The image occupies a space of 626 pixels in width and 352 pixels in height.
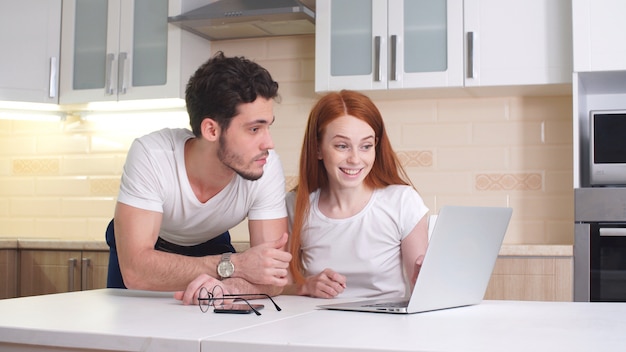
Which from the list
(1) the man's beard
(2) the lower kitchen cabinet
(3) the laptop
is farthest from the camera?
(2) the lower kitchen cabinet

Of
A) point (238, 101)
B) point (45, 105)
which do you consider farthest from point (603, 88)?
point (45, 105)

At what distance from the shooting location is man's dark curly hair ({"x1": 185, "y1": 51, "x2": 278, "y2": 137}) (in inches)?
84.4

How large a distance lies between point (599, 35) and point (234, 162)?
164cm

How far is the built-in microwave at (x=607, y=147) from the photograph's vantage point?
2.98 m

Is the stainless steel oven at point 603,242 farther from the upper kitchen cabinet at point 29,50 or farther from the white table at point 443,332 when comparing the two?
the upper kitchen cabinet at point 29,50

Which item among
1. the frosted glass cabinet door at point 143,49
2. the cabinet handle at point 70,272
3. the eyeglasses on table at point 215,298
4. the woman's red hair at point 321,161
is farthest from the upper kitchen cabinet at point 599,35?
the cabinet handle at point 70,272

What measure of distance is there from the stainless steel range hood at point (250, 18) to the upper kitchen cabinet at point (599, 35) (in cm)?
110

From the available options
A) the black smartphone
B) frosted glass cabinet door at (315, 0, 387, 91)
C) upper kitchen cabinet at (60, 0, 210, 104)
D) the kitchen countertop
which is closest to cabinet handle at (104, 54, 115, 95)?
upper kitchen cabinet at (60, 0, 210, 104)

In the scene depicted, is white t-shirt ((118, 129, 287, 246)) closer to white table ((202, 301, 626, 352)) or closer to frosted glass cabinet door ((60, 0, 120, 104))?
white table ((202, 301, 626, 352))

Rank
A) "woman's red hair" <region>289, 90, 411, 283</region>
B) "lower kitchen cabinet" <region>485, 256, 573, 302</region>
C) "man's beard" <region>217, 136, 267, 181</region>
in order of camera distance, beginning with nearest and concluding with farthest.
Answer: "man's beard" <region>217, 136, 267, 181</region> < "woman's red hair" <region>289, 90, 411, 283</region> < "lower kitchen cabinet" <region>485, 256, 573, 302</region>

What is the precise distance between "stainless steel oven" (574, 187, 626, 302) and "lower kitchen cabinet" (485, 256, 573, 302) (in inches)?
2.5

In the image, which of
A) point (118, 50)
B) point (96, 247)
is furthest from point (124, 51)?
point (96, 247)

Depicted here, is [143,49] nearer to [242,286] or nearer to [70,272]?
[70,272]

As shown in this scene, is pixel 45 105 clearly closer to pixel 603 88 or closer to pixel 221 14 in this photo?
pixel 221 14
